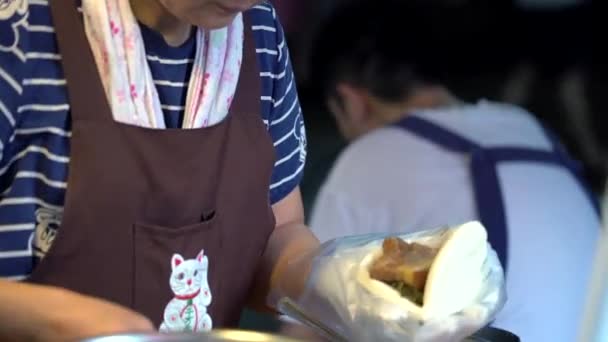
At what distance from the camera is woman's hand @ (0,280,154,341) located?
1.69ft

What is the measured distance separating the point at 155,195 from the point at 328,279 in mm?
123

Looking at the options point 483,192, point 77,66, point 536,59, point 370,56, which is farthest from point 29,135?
point 536,59

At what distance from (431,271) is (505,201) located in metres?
0.46

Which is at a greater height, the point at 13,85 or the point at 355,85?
the point at 13,85

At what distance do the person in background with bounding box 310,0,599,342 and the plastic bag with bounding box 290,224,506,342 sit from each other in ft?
0.92

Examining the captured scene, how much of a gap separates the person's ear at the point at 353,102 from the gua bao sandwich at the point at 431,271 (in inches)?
27.0

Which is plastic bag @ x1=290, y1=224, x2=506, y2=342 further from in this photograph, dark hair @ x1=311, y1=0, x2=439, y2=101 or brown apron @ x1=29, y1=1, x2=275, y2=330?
dark hair @ x1=311, y1=0, x2=439, y2=101

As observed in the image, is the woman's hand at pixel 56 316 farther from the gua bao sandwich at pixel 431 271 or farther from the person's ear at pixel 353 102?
the person's ear at pixel 353 102

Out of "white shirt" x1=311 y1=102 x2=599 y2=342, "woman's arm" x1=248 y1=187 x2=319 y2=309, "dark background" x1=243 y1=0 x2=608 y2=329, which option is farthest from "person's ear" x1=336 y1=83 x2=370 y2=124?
"woman's arm" x1=248 y1=187 x2=319 y2=309

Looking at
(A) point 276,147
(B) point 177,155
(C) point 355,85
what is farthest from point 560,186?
(B) point 177,155

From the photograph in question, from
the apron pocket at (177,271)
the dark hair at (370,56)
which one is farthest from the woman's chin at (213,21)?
the dark hair at (370,56)

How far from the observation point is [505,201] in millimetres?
1023

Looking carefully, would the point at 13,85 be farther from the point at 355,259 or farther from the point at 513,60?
the point at 513,60

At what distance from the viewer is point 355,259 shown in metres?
0.64
